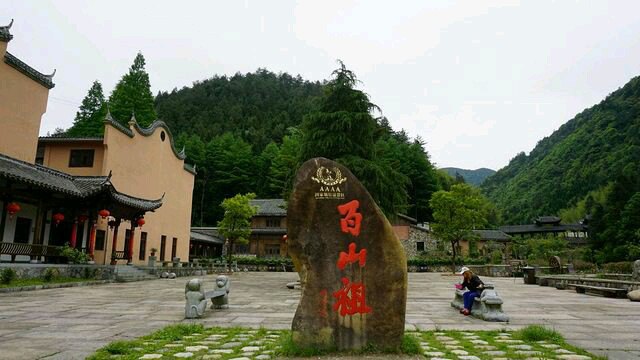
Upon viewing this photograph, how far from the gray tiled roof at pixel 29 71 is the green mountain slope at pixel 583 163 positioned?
2410 inches

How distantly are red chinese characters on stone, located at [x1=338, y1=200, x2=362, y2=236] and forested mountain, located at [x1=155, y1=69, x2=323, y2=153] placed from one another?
54862 mm

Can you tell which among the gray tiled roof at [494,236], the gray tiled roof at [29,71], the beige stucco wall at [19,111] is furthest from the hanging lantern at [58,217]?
the gray tiled roof at [494,236]

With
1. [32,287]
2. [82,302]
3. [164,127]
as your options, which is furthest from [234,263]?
[82,302]

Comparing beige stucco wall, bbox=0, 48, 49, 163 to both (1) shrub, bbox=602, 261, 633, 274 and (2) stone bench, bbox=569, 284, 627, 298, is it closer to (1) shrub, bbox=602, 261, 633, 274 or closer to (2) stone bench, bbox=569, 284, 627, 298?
(2) stone bench, bbox=569, 284, 627, 298

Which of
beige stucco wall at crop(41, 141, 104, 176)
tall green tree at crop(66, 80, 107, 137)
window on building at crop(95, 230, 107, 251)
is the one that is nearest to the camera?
window on building at crop(95, 230, 107, 251)

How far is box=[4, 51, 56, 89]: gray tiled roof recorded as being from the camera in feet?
56.1

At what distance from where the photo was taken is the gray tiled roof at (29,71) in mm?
17111

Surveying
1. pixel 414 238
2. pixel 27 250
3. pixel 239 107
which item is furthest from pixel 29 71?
pixel 239 107

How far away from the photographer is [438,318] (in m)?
7.70

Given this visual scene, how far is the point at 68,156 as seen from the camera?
74.8 ft

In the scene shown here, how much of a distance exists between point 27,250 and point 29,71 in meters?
8.07

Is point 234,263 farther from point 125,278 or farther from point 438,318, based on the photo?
point 438,318

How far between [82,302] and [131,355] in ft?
20.9

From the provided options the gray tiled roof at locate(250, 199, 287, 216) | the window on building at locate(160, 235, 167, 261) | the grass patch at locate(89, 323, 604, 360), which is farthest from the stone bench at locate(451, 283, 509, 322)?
the gray tiled roof at locate(250, 199, 287, 216)
